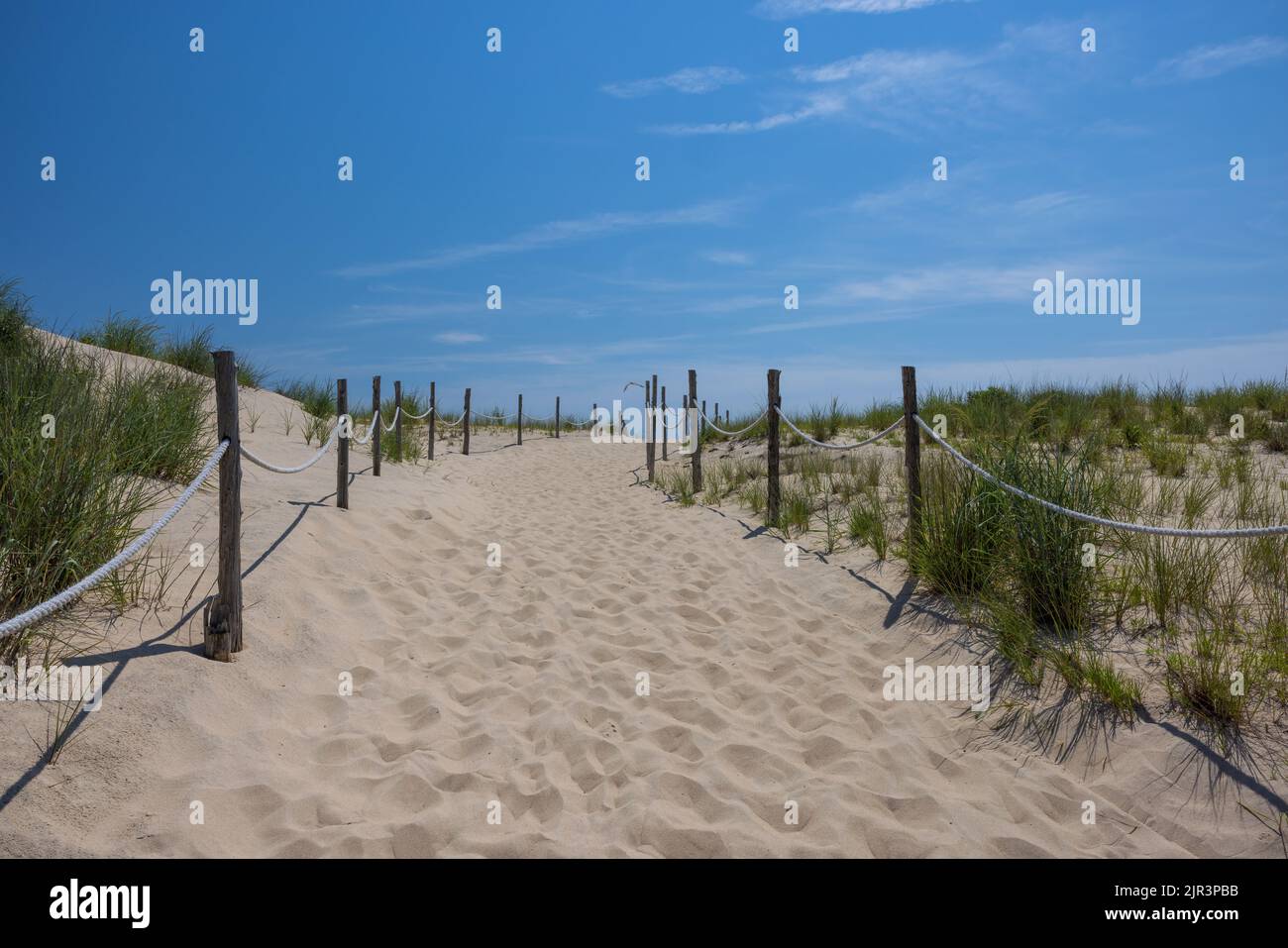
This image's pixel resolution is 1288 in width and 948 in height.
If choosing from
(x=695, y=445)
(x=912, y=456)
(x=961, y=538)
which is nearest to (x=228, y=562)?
(x=961, y=538)

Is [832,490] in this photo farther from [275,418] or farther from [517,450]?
[517,450]

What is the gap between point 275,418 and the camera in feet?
40.6

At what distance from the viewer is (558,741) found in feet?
11.5

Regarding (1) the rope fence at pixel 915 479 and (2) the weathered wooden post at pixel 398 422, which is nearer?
(1) the rope fence at pixel 915 479

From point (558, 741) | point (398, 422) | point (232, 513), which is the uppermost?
point (398, 422)

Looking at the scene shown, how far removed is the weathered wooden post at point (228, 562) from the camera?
3.76m

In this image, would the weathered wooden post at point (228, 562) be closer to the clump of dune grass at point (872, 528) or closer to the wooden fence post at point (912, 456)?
the wooden fence post at point (912, 456)

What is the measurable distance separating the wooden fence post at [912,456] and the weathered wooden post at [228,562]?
4443 mm

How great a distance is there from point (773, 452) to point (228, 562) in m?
5.71

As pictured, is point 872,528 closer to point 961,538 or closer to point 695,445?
point 961,538

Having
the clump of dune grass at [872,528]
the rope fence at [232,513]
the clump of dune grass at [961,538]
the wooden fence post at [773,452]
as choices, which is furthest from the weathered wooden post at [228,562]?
the wooden fence post at [773,452]

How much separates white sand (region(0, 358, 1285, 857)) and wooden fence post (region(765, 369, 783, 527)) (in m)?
1.83
